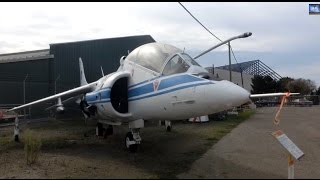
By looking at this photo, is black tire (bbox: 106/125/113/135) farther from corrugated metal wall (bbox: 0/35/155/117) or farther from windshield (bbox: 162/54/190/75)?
corrugated metal wall (bbox: 0/35/155/117)

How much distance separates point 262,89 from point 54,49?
56.1m

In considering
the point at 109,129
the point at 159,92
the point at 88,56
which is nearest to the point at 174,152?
the point at 159,92

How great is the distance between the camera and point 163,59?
1184 centimetres

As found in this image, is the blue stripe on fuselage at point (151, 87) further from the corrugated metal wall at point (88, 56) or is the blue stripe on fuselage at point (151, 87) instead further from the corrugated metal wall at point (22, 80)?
the corrugated metal wall at point (88, 56)

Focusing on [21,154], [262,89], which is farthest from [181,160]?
A: [262,89]

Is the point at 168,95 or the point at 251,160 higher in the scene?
the point at 168,95

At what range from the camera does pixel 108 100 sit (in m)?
12.9

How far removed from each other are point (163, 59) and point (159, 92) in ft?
3.48

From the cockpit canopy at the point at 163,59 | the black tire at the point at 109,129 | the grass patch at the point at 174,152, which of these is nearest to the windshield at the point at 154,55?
the cockpit canopy at the point at 163,59

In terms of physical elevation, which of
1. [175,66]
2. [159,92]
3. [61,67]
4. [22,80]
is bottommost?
[159,92]

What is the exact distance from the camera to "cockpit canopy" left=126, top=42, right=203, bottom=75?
11.4 m

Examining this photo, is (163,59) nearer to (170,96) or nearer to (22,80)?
(170,96)

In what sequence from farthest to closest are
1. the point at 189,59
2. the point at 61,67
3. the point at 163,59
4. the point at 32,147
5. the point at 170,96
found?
the point at 61,67 → the point at 163,59 → the point at 189,59 → the point at 170,96 → the point at 32,147

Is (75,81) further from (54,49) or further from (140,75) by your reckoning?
(140,75)
